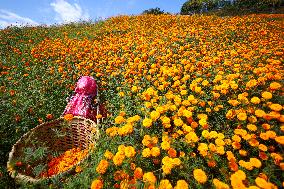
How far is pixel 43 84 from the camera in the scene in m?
6.31

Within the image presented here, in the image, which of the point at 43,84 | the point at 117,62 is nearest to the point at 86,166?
the point at 117,62

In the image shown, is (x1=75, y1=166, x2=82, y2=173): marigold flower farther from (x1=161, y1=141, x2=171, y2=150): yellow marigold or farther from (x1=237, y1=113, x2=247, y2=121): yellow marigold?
(x1=237, y1=113, x2=247, y2=121): yellow marigold

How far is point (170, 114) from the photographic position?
13.6 feet

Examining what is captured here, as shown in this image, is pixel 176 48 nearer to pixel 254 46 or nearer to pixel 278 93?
pixel 254 46

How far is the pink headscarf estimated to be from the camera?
4977 millimetres

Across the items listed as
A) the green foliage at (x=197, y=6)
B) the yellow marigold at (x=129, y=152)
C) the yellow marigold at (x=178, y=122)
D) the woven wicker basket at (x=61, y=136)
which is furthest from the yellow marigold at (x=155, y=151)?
the green foliage at (x=197, y=6)

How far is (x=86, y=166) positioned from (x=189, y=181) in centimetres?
115

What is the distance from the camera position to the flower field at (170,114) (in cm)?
285

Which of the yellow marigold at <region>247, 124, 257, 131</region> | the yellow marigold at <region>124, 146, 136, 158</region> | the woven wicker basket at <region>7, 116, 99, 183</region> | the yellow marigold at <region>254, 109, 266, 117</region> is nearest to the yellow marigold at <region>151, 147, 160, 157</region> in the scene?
the yellow marigold at <region>124, 146, 136, 158</region>

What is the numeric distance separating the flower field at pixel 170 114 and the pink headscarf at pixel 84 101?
0.32 metres

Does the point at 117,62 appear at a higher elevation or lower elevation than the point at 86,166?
higher

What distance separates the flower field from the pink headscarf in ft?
1.07

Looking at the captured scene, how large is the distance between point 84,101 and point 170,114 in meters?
1.79

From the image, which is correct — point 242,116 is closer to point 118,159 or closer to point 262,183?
point 262,183
